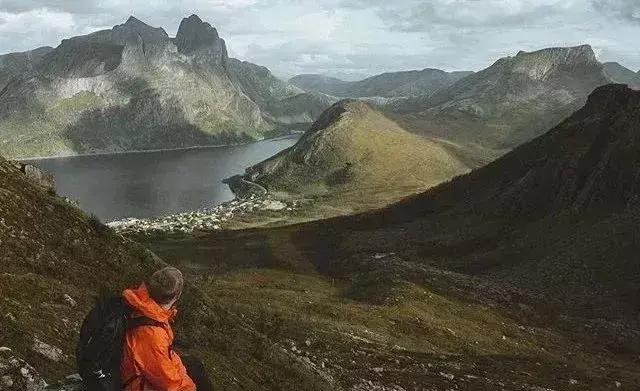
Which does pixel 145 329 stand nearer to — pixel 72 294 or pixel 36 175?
pixel 72 294

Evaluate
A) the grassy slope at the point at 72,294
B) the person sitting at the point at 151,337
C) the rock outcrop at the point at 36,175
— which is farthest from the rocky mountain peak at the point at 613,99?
the person sitting at the point at 151,337

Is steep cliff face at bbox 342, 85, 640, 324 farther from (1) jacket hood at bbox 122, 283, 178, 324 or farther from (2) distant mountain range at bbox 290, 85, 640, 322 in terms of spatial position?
(1) jacket hood at bbox 122, 283, 178, 324

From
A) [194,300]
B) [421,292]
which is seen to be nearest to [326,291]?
[421,292]

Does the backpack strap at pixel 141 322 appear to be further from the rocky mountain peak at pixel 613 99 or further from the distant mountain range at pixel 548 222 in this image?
the rocky mountain peak at pixel 613 99

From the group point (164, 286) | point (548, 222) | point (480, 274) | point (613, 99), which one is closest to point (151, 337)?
point (164, 286)

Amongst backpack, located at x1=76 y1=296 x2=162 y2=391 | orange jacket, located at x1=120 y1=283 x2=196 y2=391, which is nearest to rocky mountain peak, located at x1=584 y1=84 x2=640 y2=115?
orange jacket, located at x1=120 y1=283 x2=196 y2=391

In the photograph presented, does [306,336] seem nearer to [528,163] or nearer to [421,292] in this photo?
[421,292]
